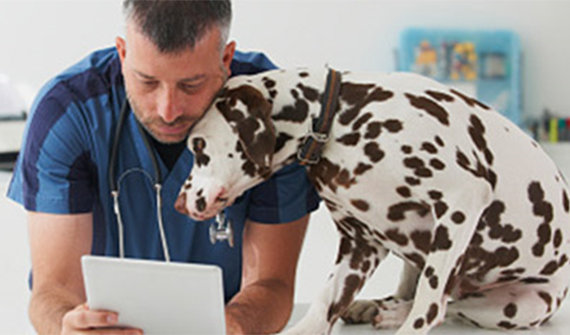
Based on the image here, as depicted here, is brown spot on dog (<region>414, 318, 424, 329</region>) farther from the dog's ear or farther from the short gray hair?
the short gray hair

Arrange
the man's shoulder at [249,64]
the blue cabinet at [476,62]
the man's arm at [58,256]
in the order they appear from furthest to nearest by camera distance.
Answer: the blue cabinet at [476,62] < the man's shoulder at [249,64] < the man's arm at [58,256]

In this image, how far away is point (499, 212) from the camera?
0.93 meters

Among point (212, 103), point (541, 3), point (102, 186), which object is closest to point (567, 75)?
point (541, 3)

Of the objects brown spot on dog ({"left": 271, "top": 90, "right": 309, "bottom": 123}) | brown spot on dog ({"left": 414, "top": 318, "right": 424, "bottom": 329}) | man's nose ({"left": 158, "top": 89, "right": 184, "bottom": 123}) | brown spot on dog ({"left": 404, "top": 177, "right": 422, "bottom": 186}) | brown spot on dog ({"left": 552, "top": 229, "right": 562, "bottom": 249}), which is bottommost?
brown spot on dog ({"left": 414, "top": 318, "right": 424, "bottom": 329})

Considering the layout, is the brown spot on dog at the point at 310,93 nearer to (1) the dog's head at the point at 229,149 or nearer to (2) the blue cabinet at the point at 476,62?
(1) the dog's head at the point at 229,149

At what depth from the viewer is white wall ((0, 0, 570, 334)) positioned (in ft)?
8.09

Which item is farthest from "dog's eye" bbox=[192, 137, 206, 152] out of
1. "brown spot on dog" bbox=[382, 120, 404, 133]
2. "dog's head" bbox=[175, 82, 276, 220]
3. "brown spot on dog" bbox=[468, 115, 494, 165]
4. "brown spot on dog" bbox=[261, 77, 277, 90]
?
"brown spot on dog" bbox=[468, 115, 494, 165]

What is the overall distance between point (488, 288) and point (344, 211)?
24 centimetres

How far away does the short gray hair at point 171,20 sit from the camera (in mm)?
1014

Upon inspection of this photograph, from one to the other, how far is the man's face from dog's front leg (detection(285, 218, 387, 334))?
270 mm

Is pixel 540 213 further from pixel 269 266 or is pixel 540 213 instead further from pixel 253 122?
pixel 269 266

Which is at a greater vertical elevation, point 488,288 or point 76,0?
point 76,0

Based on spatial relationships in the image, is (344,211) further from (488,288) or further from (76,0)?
(76,0)

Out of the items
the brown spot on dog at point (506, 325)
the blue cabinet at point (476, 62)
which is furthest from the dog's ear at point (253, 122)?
the blue cabinet at point (476, 62)
